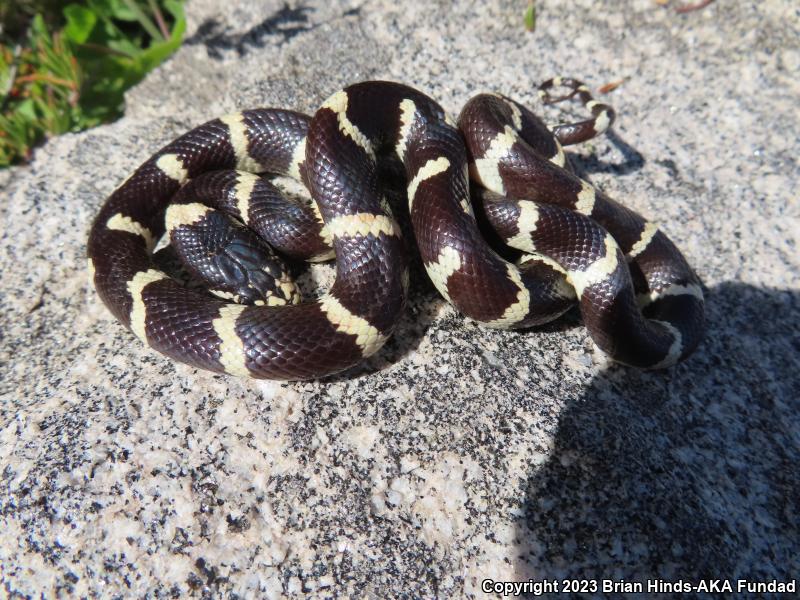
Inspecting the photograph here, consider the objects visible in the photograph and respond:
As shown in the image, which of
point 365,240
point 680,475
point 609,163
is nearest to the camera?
point 680,475

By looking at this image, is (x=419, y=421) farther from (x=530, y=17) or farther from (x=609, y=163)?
(x=530, y=17)

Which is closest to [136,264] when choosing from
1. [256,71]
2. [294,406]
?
[294,406]

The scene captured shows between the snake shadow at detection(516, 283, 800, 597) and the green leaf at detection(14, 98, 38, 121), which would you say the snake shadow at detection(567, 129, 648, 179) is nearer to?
the snake shadow at detection(516, 283, 800, 597)

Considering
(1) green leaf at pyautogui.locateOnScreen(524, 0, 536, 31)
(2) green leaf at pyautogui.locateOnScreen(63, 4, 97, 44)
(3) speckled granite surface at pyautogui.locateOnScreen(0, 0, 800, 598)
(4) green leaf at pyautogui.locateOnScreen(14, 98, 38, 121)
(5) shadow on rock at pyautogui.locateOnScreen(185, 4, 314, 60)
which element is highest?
(2) green leaf at pyautogui.locateOnScreen(63, 4, 97, 44)

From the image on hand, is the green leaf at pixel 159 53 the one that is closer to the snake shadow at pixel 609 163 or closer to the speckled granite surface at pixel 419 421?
the speckled granite surface at pixel 419 421

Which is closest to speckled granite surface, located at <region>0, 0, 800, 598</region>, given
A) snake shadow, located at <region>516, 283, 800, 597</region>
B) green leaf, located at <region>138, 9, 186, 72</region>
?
snake shadow, located at <region>516, 283, 800, 597</region>

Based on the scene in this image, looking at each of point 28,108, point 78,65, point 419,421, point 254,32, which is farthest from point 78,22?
point 419,421
